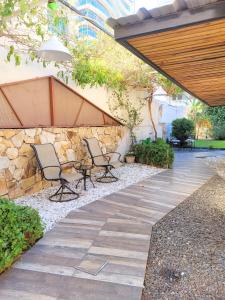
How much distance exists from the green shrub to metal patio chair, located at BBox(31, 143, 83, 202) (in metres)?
1.84

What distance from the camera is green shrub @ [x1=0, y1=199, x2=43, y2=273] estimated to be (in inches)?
107

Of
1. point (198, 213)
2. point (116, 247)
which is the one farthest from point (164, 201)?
point (116, 247)

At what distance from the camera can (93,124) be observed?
830cm

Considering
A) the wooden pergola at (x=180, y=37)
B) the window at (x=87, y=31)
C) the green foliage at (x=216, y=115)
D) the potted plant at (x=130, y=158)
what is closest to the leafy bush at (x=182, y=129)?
the green foliage at (x=216, y=115)

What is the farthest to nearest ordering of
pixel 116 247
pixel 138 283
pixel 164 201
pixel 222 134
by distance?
1. pixel 222 134
2. pixel 164 201
3. pixel 116 247
4. pixel 138 283

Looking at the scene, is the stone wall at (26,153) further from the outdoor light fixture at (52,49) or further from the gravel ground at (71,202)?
the outdoor light fixture at (52,49)

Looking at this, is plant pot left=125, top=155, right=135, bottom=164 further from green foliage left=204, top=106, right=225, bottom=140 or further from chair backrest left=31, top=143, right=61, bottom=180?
green foliage left=204, top=106, right=225, bottom=140

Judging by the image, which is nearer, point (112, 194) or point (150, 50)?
point (150, 50)

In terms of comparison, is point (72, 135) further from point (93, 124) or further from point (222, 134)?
point (222, 134)

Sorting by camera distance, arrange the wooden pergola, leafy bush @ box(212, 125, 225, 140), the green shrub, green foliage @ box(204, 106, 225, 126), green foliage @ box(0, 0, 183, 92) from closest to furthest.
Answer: the wooden pergola < the green shrub < green foliage @ box(0, 0, 183, 92) < green foliage @ box(204, 106, 225, 126) < leafy bush @ box(212, 125, 225, 140)

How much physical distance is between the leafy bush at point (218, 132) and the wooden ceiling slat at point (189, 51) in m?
14.8

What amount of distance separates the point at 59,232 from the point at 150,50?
8.98ft

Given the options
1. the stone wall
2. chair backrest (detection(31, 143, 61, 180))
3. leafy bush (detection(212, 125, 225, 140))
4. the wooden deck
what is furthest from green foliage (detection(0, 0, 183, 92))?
leafy bush (detection(212, 125, 225, 140))

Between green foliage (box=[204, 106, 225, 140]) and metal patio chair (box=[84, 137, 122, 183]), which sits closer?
metal patio chair (box=[84, 137, 122, 183])
